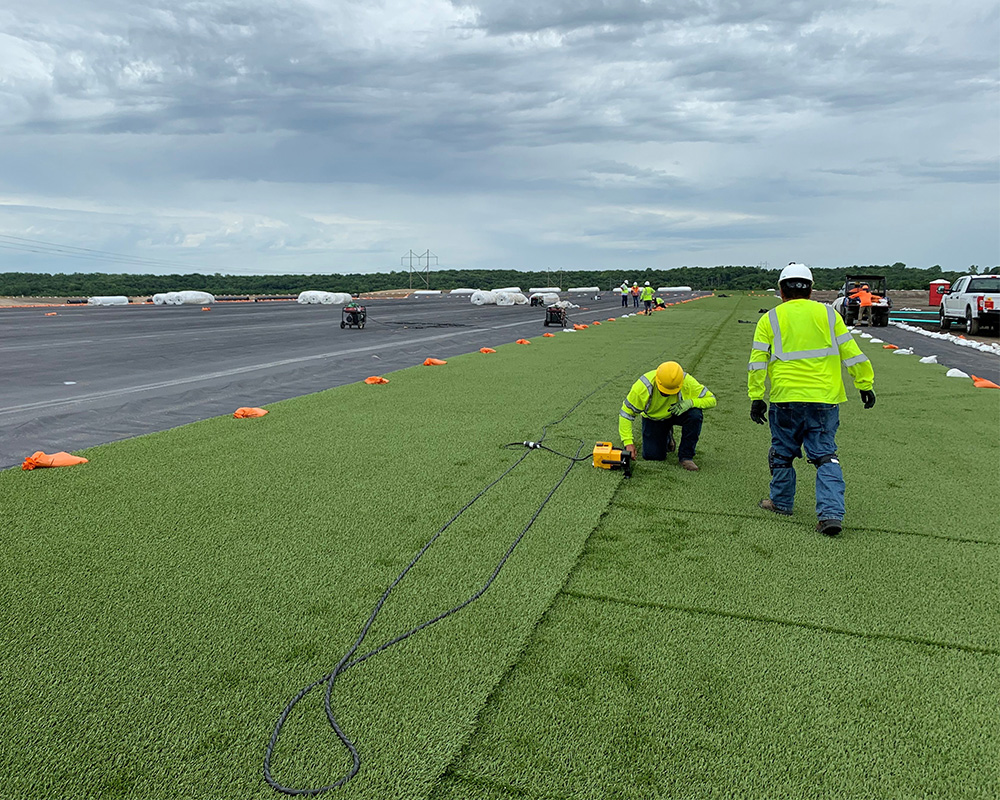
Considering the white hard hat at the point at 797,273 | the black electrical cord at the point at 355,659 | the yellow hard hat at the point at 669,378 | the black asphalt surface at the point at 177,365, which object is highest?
the white hard hat at the point at 797,273

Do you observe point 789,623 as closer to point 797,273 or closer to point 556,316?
point 797,273

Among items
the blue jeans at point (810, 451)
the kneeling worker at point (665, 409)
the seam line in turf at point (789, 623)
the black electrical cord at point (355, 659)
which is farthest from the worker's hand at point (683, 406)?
the seam line in turf at point (789, 623)

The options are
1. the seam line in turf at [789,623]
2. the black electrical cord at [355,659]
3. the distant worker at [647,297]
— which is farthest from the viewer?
the distant worker at [647,297]

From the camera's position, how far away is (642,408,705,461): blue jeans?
567cm

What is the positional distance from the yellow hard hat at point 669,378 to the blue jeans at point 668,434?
359mm

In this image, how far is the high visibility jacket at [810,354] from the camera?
14.1ft

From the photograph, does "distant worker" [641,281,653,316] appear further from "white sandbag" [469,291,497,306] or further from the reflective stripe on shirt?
the reflective stripe on shirt

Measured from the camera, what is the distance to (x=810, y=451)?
4434 millimetres

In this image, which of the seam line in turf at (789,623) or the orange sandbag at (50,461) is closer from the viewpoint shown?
the seam line in turf at (789,623)

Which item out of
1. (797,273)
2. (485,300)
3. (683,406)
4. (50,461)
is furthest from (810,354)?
(485,300)

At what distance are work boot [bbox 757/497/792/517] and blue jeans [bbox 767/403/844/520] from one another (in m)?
0.03

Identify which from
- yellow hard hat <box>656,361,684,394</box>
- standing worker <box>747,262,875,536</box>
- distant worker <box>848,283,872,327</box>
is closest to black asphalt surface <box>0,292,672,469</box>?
yellow hard hat <box>656,361,684,394</box>

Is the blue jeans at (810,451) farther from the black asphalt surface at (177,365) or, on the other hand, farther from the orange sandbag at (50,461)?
the black asphalt surface at (177,365)

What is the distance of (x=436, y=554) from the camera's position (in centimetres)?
387
